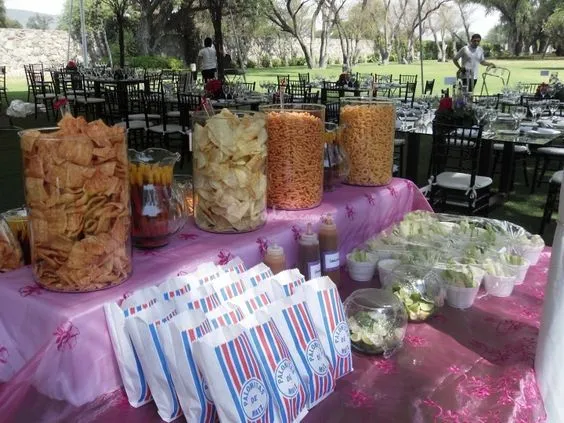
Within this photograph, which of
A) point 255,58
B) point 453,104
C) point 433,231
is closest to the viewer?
point 433,231

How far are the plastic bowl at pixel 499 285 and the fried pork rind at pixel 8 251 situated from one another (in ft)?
3.51

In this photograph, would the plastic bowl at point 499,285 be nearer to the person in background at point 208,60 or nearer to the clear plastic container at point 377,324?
the clear plastic container at point 377,324

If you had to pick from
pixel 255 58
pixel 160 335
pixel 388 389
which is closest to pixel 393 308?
pixel 388 389

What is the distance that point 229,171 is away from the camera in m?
1.15

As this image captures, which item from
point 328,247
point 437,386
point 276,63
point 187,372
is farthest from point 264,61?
point 187,372

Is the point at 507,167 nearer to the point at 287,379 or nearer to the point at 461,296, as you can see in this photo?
the point at 461,296

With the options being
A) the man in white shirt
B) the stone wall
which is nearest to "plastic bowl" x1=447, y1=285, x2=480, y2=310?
the man in white shirt

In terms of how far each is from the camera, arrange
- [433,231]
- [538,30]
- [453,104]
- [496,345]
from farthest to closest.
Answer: [538,30] → [453,104] → [433,231] → [496,345]

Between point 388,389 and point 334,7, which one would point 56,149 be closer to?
point 388,389

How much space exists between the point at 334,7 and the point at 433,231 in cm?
1925

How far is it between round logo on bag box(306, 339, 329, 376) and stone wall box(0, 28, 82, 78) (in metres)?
17.1

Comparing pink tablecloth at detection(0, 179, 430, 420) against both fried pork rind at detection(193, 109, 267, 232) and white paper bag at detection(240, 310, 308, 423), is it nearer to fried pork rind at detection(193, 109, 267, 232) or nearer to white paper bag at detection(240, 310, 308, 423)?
fried pork rind at detection(193, 109, 267, 232)

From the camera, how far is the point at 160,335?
806mm

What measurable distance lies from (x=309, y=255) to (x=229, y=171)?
270 millimetres
